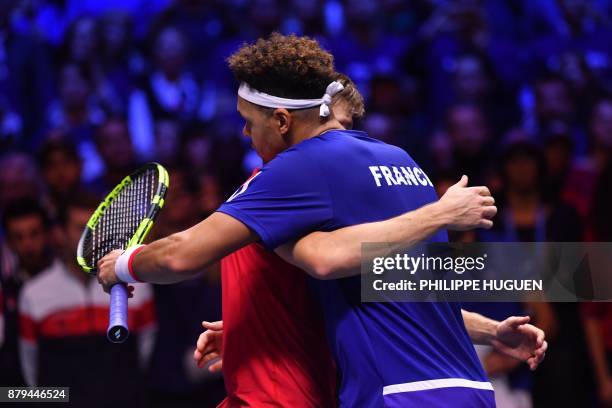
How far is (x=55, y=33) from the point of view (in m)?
9.77

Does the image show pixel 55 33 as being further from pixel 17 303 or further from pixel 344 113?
pixel 344 113

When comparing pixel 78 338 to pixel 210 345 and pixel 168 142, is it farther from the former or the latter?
pixel 210 345

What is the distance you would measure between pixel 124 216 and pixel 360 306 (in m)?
1.22

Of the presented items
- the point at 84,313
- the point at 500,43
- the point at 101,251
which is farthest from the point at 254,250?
the point at 500,43

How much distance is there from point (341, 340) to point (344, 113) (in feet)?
2.91

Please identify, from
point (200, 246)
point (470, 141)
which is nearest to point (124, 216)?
point (200, 246)

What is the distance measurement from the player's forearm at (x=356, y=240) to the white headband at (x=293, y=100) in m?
0.52

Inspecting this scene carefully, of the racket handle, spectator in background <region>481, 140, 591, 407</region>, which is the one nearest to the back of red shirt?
the racket handle

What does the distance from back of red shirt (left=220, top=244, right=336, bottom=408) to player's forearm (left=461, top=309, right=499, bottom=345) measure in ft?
2.14

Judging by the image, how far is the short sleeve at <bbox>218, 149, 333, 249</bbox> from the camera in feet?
11.2

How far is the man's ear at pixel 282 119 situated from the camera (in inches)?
145

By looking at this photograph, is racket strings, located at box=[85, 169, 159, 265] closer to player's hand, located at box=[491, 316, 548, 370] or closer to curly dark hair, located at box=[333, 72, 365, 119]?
curly dark hair, located at box=[333, 72, 365, 119]

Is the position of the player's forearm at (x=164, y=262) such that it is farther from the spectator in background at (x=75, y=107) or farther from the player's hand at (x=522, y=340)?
the spectator in background at (x=75, y=107)

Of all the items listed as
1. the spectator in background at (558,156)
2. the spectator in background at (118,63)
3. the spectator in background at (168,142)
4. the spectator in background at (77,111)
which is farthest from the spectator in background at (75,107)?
the spectator in background at (558,156)
